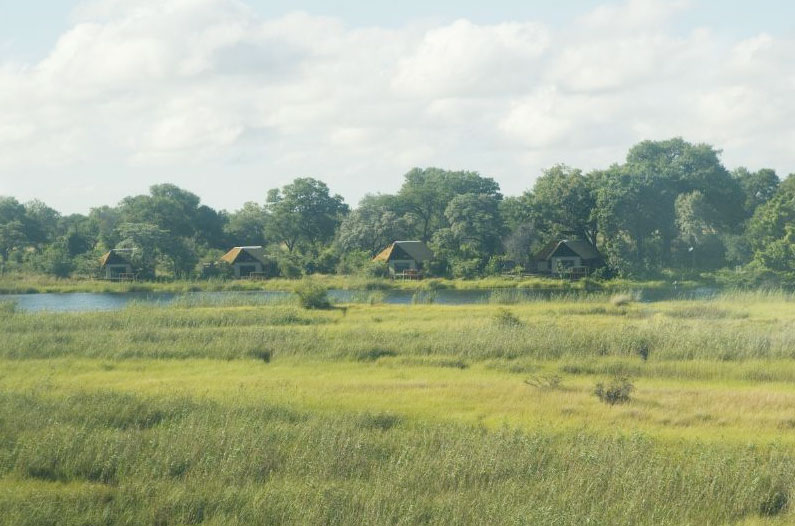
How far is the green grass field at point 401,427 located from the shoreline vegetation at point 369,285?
3423 cm

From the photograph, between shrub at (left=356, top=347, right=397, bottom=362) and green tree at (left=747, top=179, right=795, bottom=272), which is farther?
green tree at (left=747, top=179, right=795, bottom=272)

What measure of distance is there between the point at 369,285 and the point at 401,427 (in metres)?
47.4

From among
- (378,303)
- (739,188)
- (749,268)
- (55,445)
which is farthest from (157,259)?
(55,445)

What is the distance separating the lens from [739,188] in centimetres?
7588

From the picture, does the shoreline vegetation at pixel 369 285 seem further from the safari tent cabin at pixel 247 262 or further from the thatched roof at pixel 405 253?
the safari tent cabin at pixel 247 262

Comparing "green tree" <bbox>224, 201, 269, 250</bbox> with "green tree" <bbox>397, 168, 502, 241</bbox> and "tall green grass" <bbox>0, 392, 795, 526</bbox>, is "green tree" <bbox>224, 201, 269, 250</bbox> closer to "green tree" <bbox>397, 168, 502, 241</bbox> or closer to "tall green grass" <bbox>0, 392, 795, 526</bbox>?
"green tree" <bbox>397, 168, 502, 241</bbox>

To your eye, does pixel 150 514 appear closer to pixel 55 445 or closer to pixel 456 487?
pixel 55 445

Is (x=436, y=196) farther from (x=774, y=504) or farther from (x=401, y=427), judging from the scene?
(x=774, y=504)

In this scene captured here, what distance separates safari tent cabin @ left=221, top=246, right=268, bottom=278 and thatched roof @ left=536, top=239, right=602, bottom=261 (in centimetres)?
2584

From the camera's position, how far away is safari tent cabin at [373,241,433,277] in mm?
70812

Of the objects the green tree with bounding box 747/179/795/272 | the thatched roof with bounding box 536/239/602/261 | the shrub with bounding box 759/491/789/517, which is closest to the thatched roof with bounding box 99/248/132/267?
the thatched roof with bounding box 536/239/602/261

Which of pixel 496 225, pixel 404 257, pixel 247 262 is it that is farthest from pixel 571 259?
pixel 247 262

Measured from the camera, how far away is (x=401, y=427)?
1439cm

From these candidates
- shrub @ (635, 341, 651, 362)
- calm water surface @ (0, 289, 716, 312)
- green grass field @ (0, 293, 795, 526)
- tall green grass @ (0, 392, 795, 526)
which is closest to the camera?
tall green grass @ (0, 392, 795, 526)
